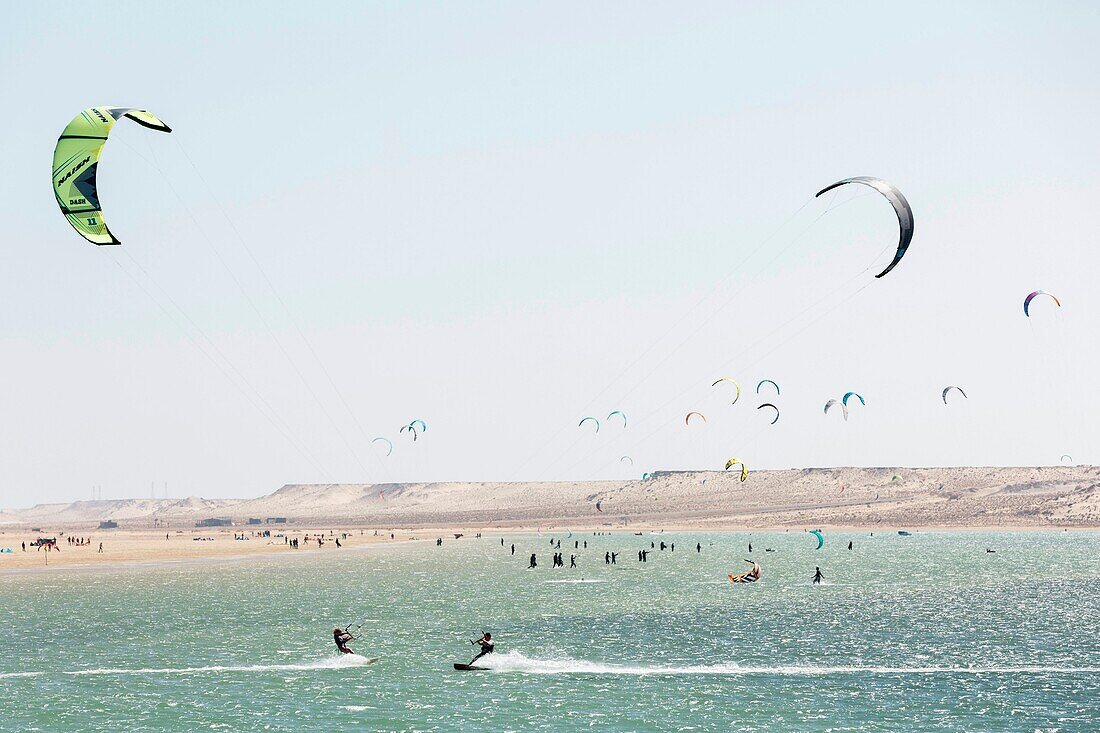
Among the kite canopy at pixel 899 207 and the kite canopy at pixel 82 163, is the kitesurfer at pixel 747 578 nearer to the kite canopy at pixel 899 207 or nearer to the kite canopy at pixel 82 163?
the kite canopy at pixel 899 207

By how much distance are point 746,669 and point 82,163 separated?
2235cm

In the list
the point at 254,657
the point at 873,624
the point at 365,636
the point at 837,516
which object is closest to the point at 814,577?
the point at 873,624

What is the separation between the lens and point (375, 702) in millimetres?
27812

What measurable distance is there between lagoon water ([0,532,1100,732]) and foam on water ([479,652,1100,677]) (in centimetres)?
15

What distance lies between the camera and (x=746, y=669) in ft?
106

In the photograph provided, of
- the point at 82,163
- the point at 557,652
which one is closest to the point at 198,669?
the point at 557,652

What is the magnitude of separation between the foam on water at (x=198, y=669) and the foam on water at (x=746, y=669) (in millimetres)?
4051

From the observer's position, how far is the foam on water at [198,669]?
31891mm

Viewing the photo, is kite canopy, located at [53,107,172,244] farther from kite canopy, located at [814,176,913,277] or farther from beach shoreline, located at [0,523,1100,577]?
beach shoreline, located at [0,523,1100,577]

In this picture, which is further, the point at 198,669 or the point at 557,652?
the point at 557,652

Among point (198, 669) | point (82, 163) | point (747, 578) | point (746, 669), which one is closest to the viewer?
point (82, 163)

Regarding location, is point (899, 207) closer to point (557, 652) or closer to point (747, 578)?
point (557, 652)

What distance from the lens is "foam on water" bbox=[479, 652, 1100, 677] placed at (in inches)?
1256

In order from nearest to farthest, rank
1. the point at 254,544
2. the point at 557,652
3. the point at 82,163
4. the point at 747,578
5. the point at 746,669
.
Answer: the point at 82,163, the point at 746,669, the point at 557,652, the point at 747,578, the point at 254,544
